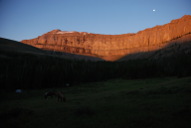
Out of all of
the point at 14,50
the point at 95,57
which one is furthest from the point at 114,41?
the point at 14,50

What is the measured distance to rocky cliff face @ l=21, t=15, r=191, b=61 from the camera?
5123 inches

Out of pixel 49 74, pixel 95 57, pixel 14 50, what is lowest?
pixel 49 74

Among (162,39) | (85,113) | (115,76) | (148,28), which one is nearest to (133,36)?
(148,28)

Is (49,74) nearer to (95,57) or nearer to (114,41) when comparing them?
(95,57)

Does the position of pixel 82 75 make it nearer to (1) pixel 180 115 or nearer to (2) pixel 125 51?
(1) pixel 180 115

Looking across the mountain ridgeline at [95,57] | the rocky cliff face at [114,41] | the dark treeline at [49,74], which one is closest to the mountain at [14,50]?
the mountain ridgeline at [95,57]

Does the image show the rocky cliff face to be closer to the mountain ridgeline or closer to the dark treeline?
the mountain ridgeline

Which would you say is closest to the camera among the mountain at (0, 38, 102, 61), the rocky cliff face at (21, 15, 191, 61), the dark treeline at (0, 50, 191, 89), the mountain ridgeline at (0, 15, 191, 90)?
the dark treeline at (0, 50, 191, 89)

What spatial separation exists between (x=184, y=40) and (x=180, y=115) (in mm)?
101949

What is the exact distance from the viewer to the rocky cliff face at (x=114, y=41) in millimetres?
130125

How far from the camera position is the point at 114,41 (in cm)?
16575

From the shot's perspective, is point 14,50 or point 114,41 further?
point 114,41

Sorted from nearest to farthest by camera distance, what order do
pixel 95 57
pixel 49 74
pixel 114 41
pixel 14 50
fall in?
pixel 49 74 → pixel 14 50 → pixel 95 57 → pixel 114 41

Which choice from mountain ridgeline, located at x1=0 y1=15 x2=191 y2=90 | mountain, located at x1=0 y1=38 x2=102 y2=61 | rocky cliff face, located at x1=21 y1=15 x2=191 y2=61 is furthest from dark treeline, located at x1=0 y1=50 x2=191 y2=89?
rocky cliff face, located at x1=21 y1=15 x2=191 y2=61
